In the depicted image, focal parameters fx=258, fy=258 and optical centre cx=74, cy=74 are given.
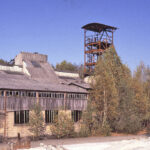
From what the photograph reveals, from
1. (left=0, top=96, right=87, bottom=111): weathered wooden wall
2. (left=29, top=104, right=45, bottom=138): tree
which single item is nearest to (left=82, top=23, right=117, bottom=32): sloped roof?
(left=0, top=96, right=87, bottom=111): weathered wooden wall

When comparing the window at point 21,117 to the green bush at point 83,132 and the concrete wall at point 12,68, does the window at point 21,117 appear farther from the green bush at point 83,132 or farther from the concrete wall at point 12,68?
the concrete wall at point 12,68

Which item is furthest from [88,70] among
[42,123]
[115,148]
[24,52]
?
[115,148]

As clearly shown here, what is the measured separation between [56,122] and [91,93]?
7.99 metres

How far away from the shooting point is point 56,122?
31375 millimetres

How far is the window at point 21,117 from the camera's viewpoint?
97.9 feet

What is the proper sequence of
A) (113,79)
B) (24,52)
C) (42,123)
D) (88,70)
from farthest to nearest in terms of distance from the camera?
(88,70) < (24,52) < (113,79) < (42,123)

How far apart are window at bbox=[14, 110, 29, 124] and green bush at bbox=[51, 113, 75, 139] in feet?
11.2

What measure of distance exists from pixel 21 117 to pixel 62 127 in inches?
197

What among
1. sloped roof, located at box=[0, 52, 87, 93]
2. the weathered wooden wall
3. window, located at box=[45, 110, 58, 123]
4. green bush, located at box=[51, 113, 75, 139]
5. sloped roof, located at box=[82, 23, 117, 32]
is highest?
sloped roof, located at box=[82, 23, 117, 32]

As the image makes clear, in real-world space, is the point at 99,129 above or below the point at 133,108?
below

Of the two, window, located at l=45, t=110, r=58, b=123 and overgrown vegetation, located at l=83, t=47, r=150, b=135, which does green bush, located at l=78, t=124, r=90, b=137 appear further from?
window, located at l=45, t=110, r=58, b=123

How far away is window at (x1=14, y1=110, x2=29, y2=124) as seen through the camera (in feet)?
97.9

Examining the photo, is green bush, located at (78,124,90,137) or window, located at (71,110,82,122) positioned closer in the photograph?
green bush, located at (78,124,90,137)

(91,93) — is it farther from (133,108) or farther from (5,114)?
(5,114)
